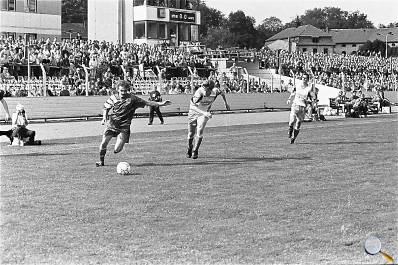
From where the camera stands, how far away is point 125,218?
9.98 meters

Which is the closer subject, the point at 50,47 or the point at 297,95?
the point at 297,95

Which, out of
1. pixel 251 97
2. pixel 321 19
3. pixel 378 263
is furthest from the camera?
pixel 321 19

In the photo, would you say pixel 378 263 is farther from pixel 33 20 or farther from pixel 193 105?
pixel 33 20

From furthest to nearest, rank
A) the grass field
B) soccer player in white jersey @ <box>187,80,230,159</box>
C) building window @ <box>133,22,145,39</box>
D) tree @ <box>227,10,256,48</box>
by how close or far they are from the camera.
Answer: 1. tree @ <box>227,10,256,48</box>
2. building window @ <box>133,22,145,39</box>
3. soccer player in white jersey @ <box>187,80,230,159</box>
4. the grass field

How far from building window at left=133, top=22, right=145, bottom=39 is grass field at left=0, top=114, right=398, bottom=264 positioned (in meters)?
49.1

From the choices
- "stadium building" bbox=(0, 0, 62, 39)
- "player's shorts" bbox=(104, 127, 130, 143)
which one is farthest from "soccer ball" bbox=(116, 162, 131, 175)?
"stadium building" bbox=(0, 0, 62, 39)

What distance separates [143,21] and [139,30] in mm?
1863

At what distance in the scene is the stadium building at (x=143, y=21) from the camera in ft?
210

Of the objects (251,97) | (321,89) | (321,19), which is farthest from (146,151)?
(321,19)

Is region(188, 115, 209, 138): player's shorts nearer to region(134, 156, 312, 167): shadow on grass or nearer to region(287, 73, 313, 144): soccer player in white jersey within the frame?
region(134, 156, 312, 167): shadow on grass

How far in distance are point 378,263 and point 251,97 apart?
3634 cm

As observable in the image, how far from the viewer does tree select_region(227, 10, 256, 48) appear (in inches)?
4845

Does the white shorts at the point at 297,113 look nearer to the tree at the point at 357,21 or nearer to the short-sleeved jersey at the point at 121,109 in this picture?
the short-sleeved jersey at the point at 121,109

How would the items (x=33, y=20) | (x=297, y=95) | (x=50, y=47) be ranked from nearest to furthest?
1. (x=297, y=95)
2. (x=50, y=47)
3. (x=33, y=20)
